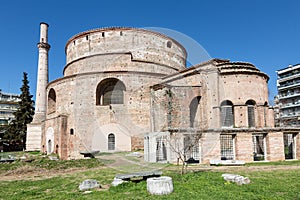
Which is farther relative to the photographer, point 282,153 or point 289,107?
point 289,107

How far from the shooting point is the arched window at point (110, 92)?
817 inches

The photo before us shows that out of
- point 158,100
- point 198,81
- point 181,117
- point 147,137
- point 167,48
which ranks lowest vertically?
point 147,137

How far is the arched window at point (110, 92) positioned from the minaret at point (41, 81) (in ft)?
35.5

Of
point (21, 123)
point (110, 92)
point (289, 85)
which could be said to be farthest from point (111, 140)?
point (289, 85)

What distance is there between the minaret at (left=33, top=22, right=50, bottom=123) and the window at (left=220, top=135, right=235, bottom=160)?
2178cm

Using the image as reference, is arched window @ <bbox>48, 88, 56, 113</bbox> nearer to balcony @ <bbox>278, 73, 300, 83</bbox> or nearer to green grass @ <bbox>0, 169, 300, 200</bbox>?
green grass @ <bbox>0, 169, 300, 200</bbox>

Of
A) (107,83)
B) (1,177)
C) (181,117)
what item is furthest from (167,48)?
(1,177)

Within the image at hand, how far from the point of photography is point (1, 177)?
38.1 feet

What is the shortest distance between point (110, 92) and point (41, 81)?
1194cm

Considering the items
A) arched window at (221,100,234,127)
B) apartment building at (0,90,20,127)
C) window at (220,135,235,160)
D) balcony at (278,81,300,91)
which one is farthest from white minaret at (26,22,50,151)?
balcony at (278,81,300,91)

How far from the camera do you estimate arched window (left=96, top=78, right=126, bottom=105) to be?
68.1 feet

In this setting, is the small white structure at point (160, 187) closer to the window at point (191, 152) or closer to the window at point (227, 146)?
the window at point (191, 152)

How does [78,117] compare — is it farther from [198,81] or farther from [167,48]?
[167,48]

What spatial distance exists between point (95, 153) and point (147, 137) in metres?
4.08
